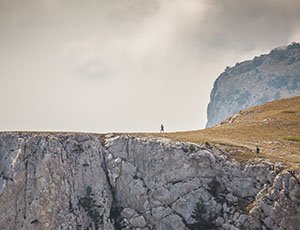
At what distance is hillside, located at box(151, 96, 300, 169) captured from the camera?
6500cm

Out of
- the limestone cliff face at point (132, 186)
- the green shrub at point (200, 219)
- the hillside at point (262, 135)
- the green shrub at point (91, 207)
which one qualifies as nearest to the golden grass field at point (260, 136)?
the hillside at point (262, 135)

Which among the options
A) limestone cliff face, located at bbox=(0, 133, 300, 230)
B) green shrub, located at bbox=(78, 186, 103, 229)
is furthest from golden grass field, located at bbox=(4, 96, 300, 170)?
green shrub, located at bbox=(78, 186, 103, 229)

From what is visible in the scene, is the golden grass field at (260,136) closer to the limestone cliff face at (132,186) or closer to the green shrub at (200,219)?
the limestone cliff face at (132,186)

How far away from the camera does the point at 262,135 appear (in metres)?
77.1

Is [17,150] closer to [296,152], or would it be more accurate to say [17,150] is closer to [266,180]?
[266,180]

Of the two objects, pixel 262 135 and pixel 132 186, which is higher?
pixel 262 135

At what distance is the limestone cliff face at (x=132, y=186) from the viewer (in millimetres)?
57219

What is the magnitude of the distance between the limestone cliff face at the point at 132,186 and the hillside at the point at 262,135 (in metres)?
3.39

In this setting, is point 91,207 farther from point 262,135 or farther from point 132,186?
point 262,135

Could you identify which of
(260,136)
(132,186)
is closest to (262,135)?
(260,136)

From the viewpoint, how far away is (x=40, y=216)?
60125 mm

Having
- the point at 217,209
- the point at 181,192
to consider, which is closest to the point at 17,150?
the point at 181,192

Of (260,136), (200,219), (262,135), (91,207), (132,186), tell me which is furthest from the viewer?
(262,135)

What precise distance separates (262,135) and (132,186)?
28.3 m
